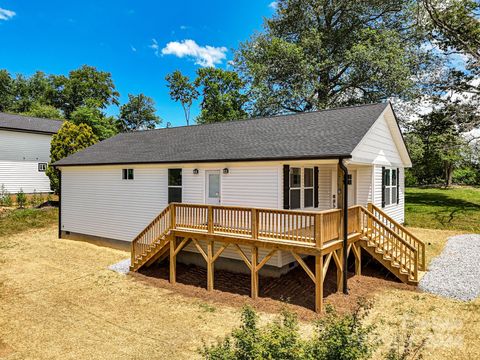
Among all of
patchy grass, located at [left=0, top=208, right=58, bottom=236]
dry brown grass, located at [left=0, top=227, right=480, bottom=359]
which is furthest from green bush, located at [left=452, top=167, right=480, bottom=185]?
patchy grass, located at [left=0, top=208, right=58, bottom=236]

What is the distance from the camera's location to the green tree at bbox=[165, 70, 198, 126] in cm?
4516

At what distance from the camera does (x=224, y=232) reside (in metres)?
9.85

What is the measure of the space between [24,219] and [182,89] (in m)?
31.1

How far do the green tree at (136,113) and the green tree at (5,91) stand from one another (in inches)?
918

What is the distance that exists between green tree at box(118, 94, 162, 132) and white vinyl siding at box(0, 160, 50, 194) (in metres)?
22.0

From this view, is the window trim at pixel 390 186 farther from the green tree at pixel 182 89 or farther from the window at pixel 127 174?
the green tree at pixel 182 89

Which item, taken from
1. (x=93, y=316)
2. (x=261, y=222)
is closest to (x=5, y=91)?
(x=93, y=316)

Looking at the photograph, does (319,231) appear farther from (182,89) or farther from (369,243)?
(182,89)

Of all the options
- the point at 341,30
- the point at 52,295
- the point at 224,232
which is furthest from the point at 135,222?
the point at 341,30

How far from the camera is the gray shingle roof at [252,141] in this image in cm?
981

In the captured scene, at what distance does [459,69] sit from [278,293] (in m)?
25.2

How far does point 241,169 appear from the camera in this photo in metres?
10.8

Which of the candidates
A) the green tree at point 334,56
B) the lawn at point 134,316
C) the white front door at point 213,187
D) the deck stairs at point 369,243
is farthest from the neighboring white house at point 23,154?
the white front door at point 213,187

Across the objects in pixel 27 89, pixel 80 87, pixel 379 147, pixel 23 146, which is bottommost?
pixel 379 147
